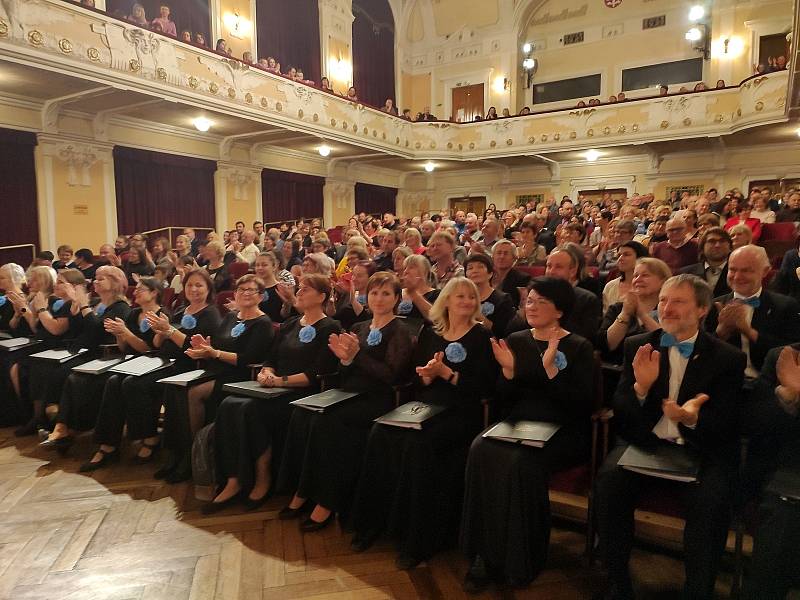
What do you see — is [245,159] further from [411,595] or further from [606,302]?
[411,595]

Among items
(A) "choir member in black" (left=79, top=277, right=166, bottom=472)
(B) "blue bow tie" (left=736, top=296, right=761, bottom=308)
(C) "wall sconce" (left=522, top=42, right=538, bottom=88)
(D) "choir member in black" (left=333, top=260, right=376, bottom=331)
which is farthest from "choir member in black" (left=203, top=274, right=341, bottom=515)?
(C) "wall sconce" (left=522, top=42, right=538, bottom=88)

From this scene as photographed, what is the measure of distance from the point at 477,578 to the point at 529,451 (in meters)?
0.49

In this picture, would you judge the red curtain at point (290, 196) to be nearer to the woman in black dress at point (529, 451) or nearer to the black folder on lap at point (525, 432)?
the woman in black dress at point (529, 451)

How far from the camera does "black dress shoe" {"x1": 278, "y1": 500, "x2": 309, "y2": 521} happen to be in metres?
2.45

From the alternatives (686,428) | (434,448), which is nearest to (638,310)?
(686,428)

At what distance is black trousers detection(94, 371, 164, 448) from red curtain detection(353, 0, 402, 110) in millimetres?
10867

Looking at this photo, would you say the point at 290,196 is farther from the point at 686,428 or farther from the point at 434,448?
the point at 686,428

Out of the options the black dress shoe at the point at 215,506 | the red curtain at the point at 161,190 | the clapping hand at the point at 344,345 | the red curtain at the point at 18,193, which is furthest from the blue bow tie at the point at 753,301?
the red curtain at the point at 161,190

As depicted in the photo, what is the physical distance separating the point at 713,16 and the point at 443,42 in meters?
5.96

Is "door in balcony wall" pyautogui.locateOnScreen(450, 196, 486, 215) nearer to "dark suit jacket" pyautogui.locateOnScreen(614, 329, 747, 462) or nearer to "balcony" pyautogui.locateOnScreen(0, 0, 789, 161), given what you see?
"balcony" pyautogui.locateOnScreen(0, 0, 789, 161)

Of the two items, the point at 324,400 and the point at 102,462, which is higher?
the point at 324,400

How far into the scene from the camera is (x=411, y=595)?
1914 mm

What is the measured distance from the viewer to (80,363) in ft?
11.3

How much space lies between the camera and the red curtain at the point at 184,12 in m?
7.95
